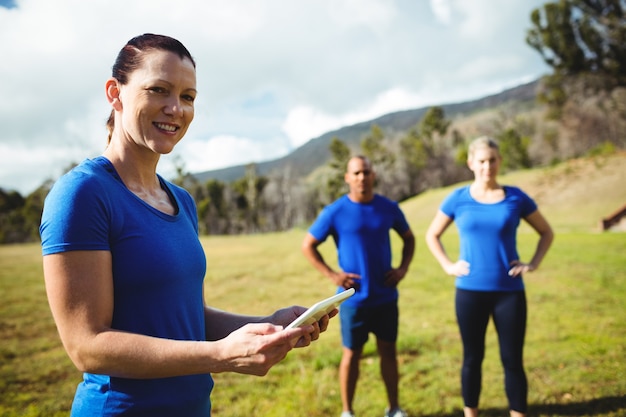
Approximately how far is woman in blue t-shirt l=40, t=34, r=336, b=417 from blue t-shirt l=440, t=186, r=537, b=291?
2.43 meters

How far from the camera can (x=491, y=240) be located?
3.63m

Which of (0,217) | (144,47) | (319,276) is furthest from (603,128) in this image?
(0,217)

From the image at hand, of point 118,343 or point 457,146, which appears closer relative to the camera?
point 118,343

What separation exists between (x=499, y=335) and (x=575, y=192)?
3301 cm

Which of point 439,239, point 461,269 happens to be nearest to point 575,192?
point 439,239

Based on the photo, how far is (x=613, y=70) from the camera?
36.0 meters

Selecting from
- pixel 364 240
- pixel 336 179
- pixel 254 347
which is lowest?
pixel 254 347

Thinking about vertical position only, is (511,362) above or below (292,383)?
above

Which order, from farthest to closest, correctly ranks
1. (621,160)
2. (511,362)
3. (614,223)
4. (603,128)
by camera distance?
(603,128) < (621,160) < (614,223) < (511,362)

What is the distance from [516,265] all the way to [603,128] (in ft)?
229

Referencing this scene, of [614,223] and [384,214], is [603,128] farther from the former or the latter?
[384,214]

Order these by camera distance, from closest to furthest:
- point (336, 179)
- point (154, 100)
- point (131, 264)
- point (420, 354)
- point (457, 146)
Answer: point (131, 264)
point (154, 100)
point (420, 354)
point (336, 179)
point (457, 146)

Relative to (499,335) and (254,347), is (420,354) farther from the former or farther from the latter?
(254,347)

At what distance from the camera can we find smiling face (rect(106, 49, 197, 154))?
4.69ft
